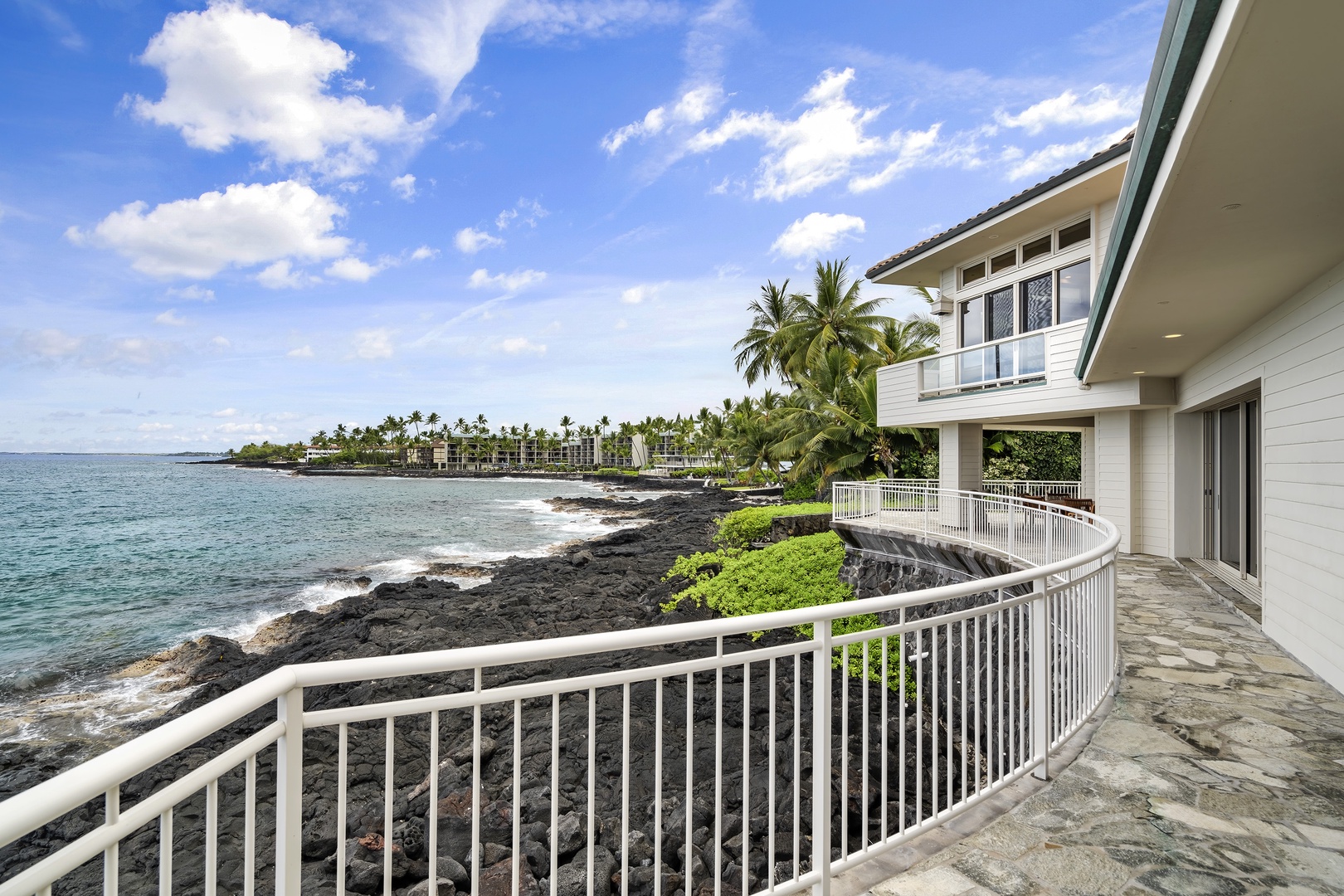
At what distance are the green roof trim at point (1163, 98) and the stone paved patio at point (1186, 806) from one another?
128 inches

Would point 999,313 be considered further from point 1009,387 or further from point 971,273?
point 1009,387

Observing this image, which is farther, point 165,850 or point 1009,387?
point 1009,387

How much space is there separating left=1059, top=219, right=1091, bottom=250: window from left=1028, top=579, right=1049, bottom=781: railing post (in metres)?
12.2

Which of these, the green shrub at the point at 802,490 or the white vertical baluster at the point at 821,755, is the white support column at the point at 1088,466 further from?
Result: the white vertical baluster at the point at 821,755

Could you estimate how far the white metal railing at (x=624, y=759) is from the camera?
5.17 ft

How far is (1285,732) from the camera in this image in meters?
4.28

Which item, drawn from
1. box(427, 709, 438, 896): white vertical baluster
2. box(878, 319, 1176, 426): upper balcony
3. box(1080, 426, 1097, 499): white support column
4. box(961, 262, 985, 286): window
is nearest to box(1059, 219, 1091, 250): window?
box(961, 262, 985, 286): window

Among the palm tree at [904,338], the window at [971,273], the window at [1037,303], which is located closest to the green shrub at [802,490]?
the palm tree at [904,338]

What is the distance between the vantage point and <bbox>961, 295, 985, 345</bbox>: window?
1555 centimetres

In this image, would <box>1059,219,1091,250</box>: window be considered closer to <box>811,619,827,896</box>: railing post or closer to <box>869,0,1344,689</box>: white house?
<box>869,0,1344,689</box>: white house

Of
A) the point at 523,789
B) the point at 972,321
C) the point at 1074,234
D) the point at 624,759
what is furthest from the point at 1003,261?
the point at 624,759

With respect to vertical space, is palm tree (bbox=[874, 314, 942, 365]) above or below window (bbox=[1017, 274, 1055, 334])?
above

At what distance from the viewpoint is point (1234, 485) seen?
956 cm

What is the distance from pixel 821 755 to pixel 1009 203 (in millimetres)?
13864
